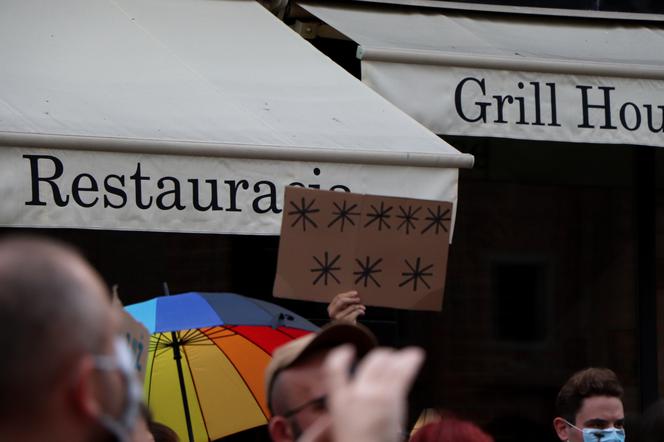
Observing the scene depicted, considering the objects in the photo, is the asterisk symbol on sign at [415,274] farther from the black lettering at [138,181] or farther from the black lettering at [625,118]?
the black lettering at [625,118]

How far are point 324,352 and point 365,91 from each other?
3.49 metres

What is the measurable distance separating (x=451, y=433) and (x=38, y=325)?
7.29 feet

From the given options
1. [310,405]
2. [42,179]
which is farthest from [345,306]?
[310,405]

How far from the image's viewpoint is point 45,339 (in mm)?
1519

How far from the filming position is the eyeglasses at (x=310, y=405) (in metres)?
2.63

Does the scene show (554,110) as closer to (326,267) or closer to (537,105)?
(537,105)

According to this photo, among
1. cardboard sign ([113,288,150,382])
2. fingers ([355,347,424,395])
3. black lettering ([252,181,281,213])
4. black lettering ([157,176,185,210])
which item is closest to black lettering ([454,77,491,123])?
black lettering ([252,181,281,213])

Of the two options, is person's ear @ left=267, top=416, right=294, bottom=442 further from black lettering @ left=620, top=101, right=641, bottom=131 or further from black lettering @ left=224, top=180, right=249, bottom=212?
black lettering @ left=620, top=101, right=641, bottom=131

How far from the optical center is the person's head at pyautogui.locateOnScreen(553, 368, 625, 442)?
5195mm

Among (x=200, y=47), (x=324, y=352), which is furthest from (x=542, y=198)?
(x=324, y=352)

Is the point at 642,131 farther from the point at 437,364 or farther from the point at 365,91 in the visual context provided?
the point at 437,364

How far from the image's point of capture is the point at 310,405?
267 centimetres

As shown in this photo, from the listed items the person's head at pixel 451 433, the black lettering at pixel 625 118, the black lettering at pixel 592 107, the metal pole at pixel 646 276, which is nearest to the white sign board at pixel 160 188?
the black lettering at pixel 592 107

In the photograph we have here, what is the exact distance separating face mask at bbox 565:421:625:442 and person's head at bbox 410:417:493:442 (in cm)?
167
